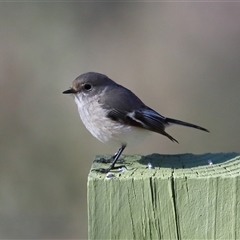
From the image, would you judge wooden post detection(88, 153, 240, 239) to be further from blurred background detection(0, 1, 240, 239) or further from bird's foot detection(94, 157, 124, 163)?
blurred background detection(0, 1, 240, 239)

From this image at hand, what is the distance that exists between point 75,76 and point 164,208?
561 cm

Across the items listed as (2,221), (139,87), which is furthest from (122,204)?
(139,87)

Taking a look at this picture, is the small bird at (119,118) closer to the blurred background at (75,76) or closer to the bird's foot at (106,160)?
the bird's foot at (106,160)

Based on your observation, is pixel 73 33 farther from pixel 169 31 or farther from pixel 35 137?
pixel 35 137

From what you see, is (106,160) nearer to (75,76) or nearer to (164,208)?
(164,208)

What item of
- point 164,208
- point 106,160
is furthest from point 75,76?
point 164,208

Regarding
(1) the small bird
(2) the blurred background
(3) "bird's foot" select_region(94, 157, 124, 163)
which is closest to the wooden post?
(3) "bird's foot" select_region(94, 157, 124, 163)

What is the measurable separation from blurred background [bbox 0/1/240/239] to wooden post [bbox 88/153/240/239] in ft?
13.3

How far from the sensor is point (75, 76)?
25.1 feet

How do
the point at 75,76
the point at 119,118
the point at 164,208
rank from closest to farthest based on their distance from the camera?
the point at 164,208 < the point at 119,118 < the point at 75,76

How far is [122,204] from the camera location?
7.14 ft

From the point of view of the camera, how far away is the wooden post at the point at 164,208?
2.18 meters

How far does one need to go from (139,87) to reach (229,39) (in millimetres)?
1797

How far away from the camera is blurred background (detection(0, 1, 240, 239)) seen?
6344mm
